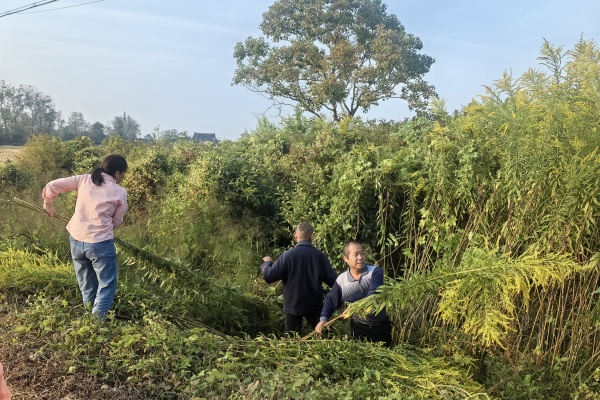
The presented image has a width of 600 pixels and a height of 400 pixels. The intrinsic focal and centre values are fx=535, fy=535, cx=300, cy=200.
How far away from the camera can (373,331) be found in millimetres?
4430

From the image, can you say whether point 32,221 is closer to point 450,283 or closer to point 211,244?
point 211,244

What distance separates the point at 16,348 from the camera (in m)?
3.89

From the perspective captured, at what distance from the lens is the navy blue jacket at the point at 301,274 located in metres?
5.05

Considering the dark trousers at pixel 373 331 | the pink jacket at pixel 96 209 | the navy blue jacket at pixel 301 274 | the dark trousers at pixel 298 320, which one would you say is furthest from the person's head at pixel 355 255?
the pink jacket at pixel 96 209

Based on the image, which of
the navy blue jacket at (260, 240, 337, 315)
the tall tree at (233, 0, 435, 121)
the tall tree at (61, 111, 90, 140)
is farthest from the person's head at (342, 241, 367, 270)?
the tall tree at (61, 111, 90, 140)

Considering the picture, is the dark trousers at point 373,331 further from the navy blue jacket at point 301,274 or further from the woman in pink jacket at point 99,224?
the woman in pink jacket at point 99,224

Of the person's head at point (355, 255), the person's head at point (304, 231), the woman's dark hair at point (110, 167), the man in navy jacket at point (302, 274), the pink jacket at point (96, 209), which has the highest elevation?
the woman's dark hair at point (110, 167)

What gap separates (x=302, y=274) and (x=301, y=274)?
0.03 ft

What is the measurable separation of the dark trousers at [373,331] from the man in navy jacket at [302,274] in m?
0.67

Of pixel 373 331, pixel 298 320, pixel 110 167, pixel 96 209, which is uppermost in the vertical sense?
pixel 110 167

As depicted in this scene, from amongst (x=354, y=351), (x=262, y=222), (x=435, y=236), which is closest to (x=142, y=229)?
(x=262, y=222)

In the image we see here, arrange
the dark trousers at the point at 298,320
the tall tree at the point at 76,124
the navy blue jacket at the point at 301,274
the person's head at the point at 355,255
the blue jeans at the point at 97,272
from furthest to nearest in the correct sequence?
the tall tree at the point at 76,124, the dark trousers at the point at 298,320, the navy blue jacket at the point at 301,274, the blue jeans at the point at 97,272, the person's head at the point at 355,255

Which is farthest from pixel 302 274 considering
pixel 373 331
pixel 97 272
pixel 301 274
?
pixel 97 272

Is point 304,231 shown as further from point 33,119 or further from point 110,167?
→ point 33,119
